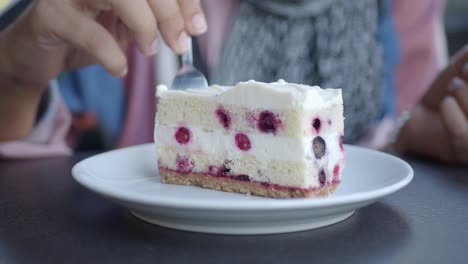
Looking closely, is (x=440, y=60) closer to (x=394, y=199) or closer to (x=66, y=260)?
(x=394, y=199)

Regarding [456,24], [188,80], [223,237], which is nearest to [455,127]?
[188,80]

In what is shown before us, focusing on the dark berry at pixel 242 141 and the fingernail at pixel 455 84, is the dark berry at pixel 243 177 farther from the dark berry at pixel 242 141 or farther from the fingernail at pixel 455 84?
the fingernail at pixel 455 84

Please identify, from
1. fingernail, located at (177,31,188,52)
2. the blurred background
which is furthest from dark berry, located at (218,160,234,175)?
the blurred background

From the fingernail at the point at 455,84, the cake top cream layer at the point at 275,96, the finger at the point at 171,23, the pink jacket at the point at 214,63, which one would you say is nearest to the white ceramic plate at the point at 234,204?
the cake top cream layer at the point at 275,96

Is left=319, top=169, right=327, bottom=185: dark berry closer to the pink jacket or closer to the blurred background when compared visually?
the pink jacket

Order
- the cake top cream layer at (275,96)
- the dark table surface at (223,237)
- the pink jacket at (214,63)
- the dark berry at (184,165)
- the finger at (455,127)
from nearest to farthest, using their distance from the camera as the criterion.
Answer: the dark table surface at (223,237) < the cake top cream layer at (275,96) < the dark berry at (184,165) < the finger at (455,127) < the pink jacket at (214,63)

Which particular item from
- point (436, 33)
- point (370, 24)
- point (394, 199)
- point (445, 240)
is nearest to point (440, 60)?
point (436, 33)
